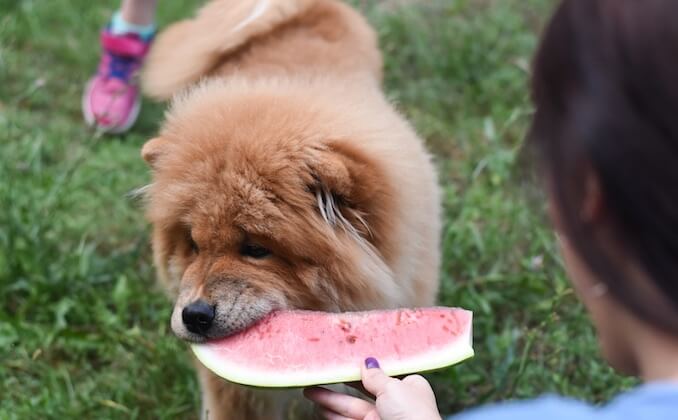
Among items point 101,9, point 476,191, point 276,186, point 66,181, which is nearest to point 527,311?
point 476,191

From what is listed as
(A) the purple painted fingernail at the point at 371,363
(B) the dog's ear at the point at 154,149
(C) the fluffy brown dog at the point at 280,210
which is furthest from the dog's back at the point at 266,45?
(A) the purple painted fingernail at the point at 371,363

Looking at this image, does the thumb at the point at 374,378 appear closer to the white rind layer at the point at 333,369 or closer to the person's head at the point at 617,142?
the white rind layer at the point at 333,369

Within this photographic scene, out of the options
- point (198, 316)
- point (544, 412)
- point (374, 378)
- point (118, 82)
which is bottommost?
point (118, 82)

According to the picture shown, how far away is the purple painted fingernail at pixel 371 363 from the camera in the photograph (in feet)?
7.93

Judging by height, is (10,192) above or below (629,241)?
below

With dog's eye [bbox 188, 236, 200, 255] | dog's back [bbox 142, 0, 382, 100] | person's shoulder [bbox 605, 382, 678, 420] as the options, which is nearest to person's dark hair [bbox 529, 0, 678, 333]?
person's shoulder [bbox 605, 382, 678, 420]

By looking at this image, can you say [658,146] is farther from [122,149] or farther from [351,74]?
[122,149]

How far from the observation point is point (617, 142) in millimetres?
1234

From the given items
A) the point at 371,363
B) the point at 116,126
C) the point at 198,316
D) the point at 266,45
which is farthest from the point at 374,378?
the point at 116,126

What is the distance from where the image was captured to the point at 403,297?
3.10 meters

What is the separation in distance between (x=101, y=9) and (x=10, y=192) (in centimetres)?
265

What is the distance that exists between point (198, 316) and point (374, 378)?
28.3 inches

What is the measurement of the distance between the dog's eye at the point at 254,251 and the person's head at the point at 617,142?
1.52 meters

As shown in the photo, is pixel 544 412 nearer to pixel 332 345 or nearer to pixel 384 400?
pixel 384 400
